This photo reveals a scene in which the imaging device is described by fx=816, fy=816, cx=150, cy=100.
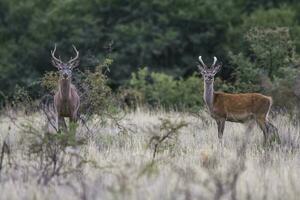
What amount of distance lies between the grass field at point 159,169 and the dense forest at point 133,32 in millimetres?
16535

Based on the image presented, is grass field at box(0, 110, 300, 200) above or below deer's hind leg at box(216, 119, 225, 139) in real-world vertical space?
above

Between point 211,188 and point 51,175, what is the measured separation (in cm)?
186

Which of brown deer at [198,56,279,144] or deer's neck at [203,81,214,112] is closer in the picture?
brown deer at [198,56,279,144]

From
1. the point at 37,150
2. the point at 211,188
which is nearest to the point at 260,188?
the point at 211,188

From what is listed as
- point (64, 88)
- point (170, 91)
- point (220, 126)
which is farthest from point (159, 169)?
point (170, 91)

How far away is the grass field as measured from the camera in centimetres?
863

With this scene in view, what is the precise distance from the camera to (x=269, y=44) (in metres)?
20.1

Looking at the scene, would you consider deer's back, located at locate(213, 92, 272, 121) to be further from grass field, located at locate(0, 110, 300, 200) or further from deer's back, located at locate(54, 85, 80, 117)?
deer's back, located at locate(54, 85, 80, 117)

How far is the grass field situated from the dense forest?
16.5m

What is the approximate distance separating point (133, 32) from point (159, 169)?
23.0m

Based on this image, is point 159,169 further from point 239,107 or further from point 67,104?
point 239,107

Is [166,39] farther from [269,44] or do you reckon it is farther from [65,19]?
[269,44]

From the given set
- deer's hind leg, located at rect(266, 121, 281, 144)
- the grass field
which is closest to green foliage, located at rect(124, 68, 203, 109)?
deer's hind leg, located at rect(266, 121, 281, 144)

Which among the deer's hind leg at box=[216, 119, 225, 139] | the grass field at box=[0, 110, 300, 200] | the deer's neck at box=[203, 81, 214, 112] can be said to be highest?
the deer's neck at box=[203, 81, 214, 112]
